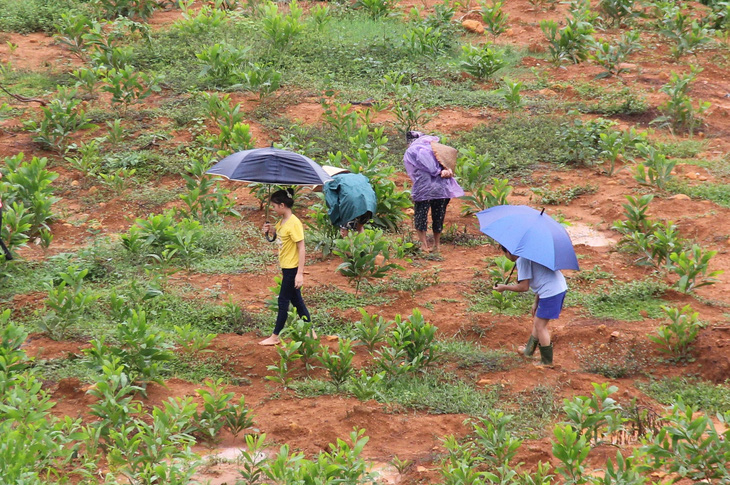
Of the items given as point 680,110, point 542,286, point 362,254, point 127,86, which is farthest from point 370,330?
point 680,110

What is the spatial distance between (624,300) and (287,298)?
10.1 ft

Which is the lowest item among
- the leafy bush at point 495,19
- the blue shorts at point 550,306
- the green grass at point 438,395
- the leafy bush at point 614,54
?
the green grass at point 438,395

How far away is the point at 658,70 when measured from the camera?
1294 cm

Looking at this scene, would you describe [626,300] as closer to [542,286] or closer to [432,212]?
[542,286]

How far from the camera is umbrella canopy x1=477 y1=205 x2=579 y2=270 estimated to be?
238 inches

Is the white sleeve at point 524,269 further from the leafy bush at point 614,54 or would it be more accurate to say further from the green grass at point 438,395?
the leafy bush at point 614,54

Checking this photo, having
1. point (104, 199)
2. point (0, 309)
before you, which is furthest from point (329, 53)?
point (0, 309)

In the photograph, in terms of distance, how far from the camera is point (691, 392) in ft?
19.7

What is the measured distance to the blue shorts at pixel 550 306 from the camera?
20.5 ft

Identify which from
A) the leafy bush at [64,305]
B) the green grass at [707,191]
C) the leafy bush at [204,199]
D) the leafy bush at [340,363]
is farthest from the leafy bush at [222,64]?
the leafy bush at [340,363]

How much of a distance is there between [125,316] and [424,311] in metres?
2.54

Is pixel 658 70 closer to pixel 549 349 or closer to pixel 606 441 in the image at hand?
pixel 549 349

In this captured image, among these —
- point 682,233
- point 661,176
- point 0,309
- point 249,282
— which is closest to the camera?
point 0,309

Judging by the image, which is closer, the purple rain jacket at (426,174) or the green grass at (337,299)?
the green grass at (337,299)
